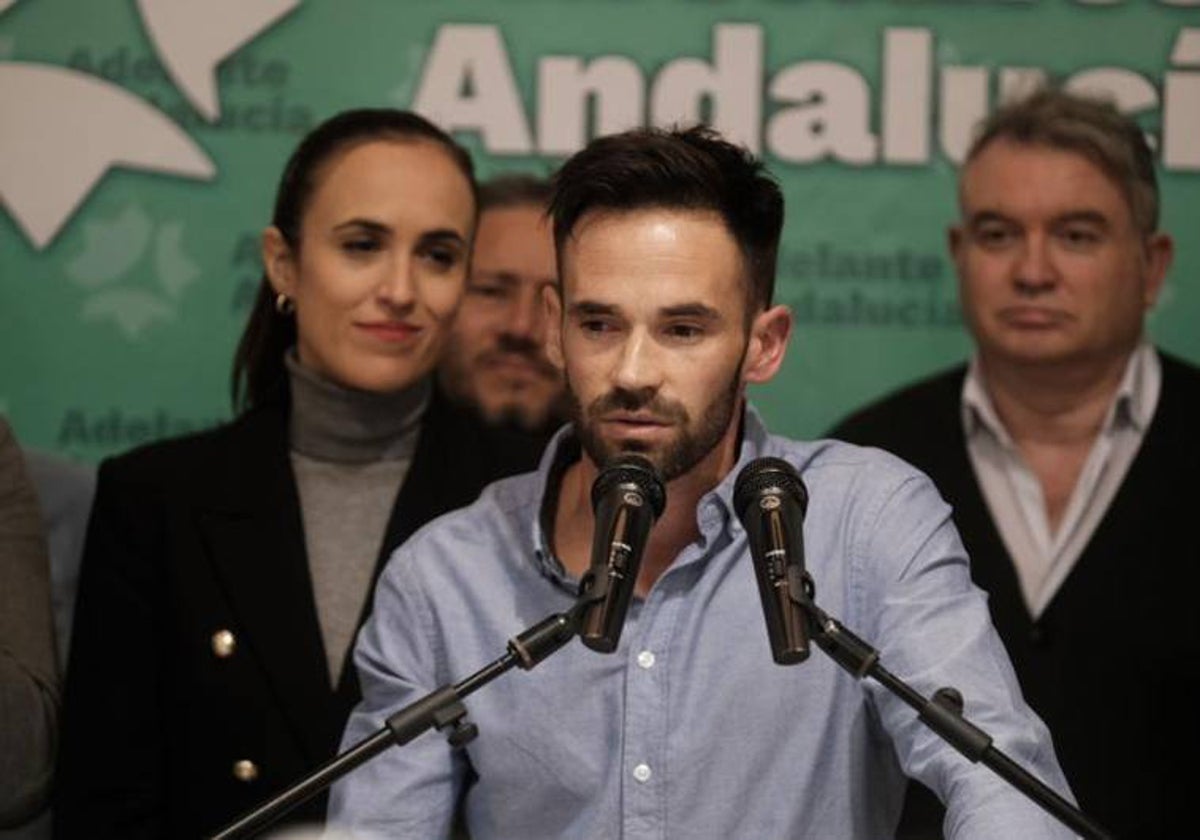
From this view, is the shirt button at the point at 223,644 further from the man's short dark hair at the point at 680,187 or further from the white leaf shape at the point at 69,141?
the white leaf shape at the point at 69,141

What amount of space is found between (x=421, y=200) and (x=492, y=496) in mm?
698

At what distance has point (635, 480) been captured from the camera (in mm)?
2219

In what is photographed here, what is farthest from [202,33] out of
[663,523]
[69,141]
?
[663,523]

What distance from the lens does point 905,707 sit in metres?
2.56

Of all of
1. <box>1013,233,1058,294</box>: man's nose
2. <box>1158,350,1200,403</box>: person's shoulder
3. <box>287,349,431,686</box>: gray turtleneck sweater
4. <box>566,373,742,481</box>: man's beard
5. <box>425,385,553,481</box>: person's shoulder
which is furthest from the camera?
<box>1158,350,1200,403</box>: person's shoulder

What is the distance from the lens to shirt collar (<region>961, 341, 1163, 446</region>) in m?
4.03

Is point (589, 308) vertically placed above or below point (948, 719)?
above

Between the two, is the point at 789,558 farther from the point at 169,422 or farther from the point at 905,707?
the point at 169,422

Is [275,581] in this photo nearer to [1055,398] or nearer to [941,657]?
[941,657]

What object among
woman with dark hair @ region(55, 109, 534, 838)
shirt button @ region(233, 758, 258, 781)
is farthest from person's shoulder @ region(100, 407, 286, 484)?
shirt button @ region(233, 758, 258, 781)

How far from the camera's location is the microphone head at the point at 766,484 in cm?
221

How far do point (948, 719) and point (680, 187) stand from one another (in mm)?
982

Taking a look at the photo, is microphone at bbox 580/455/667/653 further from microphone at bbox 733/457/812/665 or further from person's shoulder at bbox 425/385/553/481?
person's shoulder at bbox 425/385/553/481

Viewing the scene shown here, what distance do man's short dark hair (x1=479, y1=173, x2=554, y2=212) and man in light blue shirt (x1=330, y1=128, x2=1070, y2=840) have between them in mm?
1274
